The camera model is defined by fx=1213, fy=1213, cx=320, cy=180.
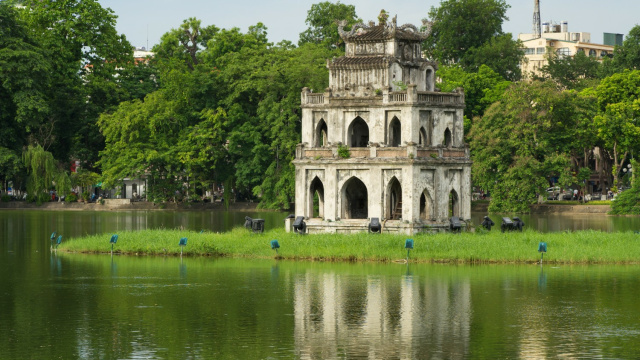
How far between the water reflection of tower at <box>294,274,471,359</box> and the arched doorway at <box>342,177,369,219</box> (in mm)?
16788

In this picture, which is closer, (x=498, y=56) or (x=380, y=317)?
(x=380, y=317)

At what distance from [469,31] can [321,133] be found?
75.0 meters

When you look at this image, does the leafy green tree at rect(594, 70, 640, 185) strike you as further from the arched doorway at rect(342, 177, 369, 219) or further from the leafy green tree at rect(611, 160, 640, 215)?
the arched doorway at rect(342, 177, 369, 219)

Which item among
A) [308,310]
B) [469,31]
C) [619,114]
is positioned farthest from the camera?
[469,31]

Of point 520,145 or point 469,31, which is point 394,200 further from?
point 469,31

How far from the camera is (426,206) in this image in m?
62.8

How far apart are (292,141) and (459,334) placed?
70265 mm

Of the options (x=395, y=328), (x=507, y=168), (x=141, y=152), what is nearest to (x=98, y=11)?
(x=141, y=152)

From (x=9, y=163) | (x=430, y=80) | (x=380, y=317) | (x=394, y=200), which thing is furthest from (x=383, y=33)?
(x=9, y=163)

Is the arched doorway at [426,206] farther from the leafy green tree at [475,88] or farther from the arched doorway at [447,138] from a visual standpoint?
the leafy green tree at [475,88]

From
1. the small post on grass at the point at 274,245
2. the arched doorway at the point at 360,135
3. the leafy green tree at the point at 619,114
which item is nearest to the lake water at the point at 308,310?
the small post on grass at the point at 274,245

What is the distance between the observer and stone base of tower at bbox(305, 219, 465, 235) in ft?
200

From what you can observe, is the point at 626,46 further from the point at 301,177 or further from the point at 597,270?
the point at 597,270

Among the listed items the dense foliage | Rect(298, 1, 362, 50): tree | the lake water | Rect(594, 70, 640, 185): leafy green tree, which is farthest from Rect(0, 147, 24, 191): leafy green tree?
the lake water
